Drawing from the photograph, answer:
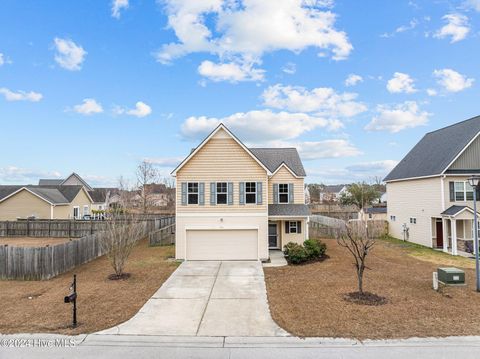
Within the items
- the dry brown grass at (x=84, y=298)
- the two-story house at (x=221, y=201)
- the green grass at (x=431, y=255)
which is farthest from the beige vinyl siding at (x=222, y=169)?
the green grass at (x=431, y=255)

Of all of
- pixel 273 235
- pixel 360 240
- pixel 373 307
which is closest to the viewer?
pixel 373 307

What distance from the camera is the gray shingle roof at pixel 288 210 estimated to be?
66.5 ft

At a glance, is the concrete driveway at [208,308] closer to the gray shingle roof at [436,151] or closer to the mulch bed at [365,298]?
the mulch bed at [365,298]

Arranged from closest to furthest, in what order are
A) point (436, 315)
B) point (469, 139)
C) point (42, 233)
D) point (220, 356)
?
1. point (220, 356)
2. point (436, 315)
3. point (469, 139)
4. point (42, 233)

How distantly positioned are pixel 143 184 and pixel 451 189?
1381 inches

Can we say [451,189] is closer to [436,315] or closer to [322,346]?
[436,315]

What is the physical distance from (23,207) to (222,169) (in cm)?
2806

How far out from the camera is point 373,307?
10.0 metres

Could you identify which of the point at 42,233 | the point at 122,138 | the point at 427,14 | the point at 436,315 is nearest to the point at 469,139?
the point at 427,14

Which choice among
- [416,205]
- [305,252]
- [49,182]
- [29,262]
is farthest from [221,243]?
[49,182]

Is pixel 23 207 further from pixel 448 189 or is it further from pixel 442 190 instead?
pixel 448 189

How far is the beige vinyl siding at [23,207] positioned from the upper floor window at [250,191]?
2696 cm

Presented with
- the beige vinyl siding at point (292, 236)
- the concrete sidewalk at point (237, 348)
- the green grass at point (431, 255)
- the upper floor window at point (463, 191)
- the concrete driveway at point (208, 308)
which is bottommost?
the green grass at point (431, 255)

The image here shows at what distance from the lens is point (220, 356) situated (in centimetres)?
704
